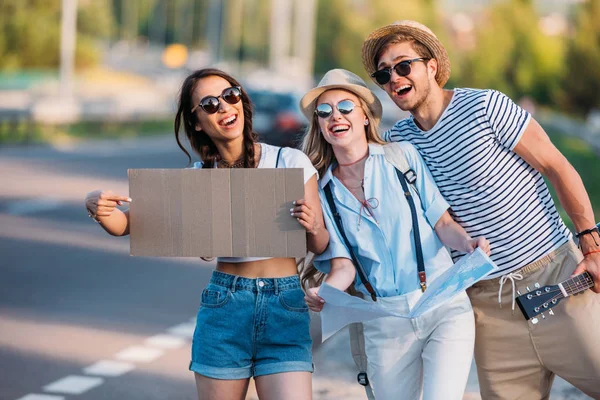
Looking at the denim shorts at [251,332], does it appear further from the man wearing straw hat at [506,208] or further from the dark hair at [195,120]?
the man wearing straw hat at [506,208]

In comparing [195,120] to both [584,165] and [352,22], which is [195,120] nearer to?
[584,165]

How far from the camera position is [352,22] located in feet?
365

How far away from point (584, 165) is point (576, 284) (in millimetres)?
26442

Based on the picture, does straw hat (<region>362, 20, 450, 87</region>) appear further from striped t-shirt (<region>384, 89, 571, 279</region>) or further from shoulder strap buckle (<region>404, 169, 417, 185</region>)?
shoulder strap buckle (<region>404, 169, 417, 185</region>)

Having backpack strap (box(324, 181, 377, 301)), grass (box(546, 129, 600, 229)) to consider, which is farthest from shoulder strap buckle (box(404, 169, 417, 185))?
grass (box(546, 129, 600, 229))

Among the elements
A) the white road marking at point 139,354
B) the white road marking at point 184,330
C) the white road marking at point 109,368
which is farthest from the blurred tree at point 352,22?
the white road marking at point 109,368

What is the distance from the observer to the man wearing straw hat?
4.68m

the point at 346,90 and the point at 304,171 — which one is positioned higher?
the point at 346,90

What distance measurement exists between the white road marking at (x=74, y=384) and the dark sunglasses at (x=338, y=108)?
3.36m

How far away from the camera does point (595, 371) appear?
15.6 feet

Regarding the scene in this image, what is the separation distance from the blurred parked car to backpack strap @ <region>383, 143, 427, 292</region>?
18.5 meters

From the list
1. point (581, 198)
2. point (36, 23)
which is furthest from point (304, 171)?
point (36, 23)

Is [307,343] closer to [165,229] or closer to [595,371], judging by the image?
[165,229]

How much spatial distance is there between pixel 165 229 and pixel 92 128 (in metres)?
34.3
